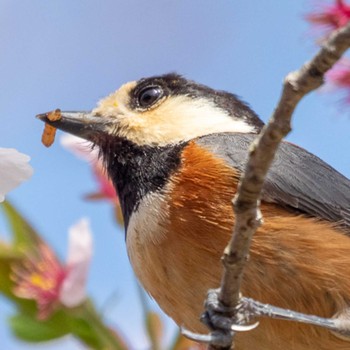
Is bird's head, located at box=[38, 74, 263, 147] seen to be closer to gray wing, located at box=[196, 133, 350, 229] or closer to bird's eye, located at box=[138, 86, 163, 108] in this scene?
bird's eye, located at box=[138, 86, 163, 108]

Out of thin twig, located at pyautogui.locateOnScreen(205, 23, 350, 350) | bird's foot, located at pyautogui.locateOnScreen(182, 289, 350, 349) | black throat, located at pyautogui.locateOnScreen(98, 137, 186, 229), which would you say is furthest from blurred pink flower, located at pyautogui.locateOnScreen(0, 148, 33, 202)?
black throat, located at pyautogui.locateOnScreen(98, 137, 186, 229)

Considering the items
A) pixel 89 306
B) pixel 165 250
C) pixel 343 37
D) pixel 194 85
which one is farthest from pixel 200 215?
pixel 343 37

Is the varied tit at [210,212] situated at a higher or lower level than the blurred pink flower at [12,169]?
lower

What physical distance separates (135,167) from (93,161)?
0.84ft

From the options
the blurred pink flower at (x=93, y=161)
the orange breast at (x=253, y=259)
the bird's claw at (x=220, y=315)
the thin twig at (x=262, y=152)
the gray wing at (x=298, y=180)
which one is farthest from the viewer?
the blurred pink flower at (x=93, y=161)

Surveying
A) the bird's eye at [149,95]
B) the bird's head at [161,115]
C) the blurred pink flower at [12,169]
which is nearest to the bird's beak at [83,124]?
the bird's head at [161,115]

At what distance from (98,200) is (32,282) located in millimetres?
437

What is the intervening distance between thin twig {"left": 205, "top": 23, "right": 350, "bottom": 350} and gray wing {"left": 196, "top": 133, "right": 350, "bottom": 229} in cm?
68

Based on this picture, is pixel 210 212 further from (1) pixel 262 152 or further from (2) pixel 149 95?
(1) pixel 262 152

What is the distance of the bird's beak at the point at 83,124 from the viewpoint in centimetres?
262

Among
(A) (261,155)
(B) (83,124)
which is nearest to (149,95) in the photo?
(B) (83,124)

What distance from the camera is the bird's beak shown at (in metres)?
2.62

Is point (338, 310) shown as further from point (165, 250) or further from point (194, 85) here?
point (194, 85)

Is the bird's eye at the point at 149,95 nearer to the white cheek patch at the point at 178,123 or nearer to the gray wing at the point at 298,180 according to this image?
the white cheek patch at the point at 178,123
